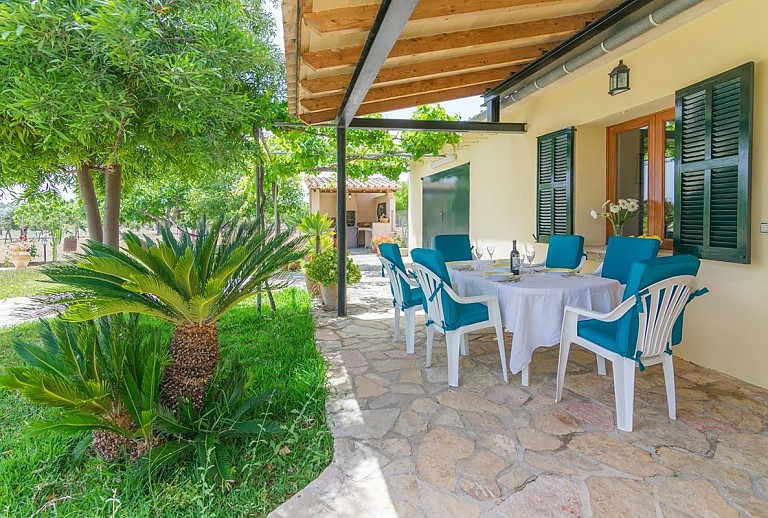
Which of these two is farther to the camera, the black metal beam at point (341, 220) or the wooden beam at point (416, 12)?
the black metal beam at point (341, 220)

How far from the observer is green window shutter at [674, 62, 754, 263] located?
3.27 meters

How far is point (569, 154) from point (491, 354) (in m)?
2.69

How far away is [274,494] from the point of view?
2.19 meters

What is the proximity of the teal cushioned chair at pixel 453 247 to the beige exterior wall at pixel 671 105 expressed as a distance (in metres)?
1.27

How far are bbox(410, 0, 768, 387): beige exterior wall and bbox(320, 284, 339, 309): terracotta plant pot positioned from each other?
283cm

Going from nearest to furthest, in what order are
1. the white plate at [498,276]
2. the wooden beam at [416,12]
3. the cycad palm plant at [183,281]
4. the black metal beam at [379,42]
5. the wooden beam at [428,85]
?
the cycad palm plant at [183,281] < the black metal beam at [379,42] < the wooden beam at [416,12] < the white plate at [498,276] < the wooden beam at [428,85]

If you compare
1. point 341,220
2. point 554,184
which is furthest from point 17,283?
point 554,184

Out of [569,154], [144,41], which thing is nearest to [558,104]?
[569,154]

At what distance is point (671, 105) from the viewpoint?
4.27 m

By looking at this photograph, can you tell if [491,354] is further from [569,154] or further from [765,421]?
[569,154]

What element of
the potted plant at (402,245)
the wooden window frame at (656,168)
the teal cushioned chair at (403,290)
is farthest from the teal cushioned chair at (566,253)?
Result: the potted plant at (402,245)

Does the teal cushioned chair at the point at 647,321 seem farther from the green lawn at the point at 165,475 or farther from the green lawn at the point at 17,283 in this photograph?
the green lawn at the point at 17,283

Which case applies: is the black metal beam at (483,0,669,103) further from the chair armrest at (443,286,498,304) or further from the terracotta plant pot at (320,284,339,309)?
the terracotta plant pot at (320,284,339,309)

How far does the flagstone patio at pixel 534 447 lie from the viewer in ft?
6.61
